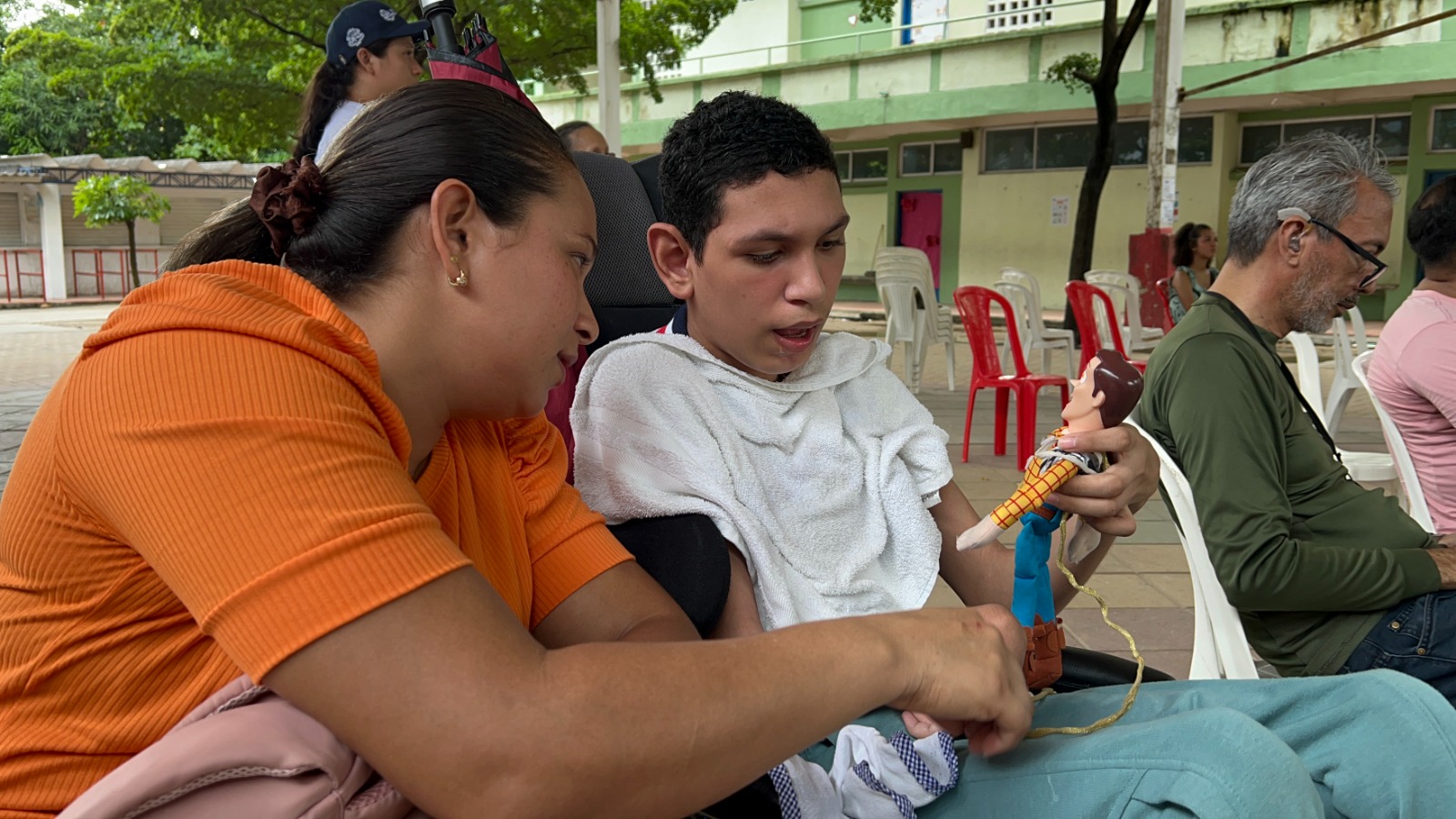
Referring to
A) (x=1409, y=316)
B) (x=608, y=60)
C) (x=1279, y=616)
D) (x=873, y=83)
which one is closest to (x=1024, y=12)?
(x=873, y=83)

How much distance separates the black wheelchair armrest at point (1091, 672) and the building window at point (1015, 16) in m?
17.7

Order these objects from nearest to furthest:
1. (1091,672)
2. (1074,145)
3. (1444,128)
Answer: (1091,672) < (1444,128) < (1074,145)

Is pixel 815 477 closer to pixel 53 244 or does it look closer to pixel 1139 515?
pixel 1139 515

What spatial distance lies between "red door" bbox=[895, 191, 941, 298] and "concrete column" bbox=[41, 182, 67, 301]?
1780cm

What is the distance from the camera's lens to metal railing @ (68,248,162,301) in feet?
83.0

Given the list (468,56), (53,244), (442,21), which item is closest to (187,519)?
(468,56)

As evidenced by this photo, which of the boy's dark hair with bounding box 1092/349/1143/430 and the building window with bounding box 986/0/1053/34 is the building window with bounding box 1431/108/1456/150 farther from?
the boy's dark hair with bounding box 1092/349/1143/430

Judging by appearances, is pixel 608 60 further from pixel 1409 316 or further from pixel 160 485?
pixel 160 485

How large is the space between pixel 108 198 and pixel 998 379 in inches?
834

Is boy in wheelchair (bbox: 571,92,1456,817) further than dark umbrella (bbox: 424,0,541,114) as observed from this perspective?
No

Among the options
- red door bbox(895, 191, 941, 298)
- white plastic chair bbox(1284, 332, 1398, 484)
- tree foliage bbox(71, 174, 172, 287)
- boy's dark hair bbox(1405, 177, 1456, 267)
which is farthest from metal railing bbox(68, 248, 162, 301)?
boy's dark hair bbox(1405, 177, 1456, 267)

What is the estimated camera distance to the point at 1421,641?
7.08 feet

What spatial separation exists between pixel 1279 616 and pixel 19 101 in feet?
107

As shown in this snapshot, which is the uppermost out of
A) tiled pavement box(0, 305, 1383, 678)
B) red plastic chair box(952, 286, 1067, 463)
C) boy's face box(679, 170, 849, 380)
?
boy's face box(679, 170, 849, 380)
